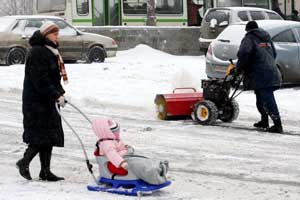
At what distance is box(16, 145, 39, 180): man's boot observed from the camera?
7.80m

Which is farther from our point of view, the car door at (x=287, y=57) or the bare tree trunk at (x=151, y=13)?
the bare tree trunk at (x=151, y=13)

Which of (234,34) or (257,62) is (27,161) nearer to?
(257,62)

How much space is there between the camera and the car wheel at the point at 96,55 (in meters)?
22.9

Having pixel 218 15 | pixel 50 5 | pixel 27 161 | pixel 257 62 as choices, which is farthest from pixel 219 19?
pixel 27 161

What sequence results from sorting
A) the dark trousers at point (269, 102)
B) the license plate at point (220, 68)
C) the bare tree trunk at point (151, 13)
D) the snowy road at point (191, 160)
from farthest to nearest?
the bare tree trunk at point (151, 13) → the license plate at point (220, 68) → the dark trousers at point (269, 102) → the snowy road at point (191, 160)

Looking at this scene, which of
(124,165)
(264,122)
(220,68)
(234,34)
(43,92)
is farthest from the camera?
(234,34)

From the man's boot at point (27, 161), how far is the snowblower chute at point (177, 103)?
476cm

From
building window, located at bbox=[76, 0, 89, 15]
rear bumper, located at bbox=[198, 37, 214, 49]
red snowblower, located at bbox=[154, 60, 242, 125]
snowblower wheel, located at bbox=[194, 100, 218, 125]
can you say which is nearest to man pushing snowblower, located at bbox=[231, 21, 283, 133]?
red snowblower, located at bbox=[154, 60, 242, 125]

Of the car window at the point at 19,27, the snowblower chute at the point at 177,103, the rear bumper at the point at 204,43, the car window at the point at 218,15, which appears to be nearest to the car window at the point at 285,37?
the snowblower chute at the point at 177,103

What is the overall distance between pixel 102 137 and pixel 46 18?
15566mm

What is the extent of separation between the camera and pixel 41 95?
7629 mm

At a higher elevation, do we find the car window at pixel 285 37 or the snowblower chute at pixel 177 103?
the car window at pixel 285 37

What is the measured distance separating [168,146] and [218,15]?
14016mm

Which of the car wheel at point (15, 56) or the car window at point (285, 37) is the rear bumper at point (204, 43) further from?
the car window at point (285, 37)
